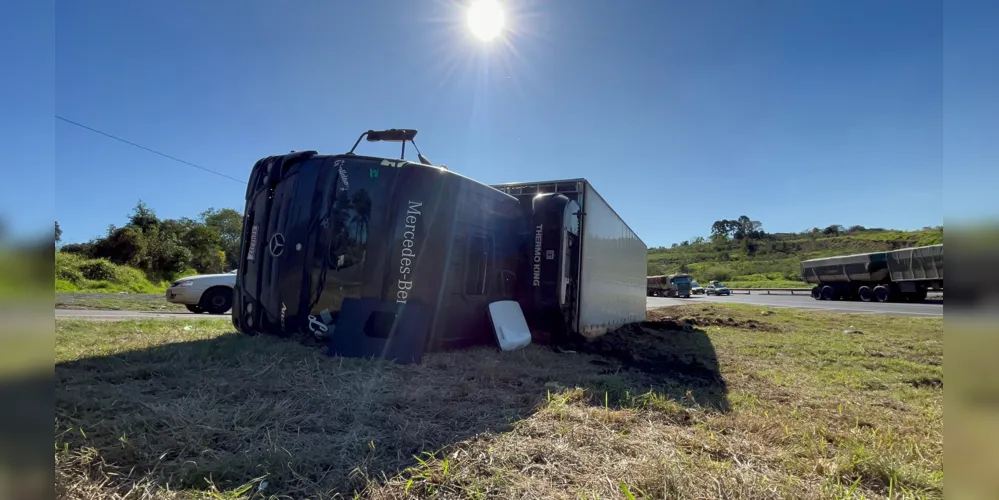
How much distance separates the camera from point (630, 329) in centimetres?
1029

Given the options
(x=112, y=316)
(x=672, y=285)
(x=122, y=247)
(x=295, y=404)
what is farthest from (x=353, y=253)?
(x=672, y=285)

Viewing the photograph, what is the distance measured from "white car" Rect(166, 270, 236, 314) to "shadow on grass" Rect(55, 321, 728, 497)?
670 centimetres

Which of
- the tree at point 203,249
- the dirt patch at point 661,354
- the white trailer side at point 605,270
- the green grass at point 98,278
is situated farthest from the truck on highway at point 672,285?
the green grass at point 98,278

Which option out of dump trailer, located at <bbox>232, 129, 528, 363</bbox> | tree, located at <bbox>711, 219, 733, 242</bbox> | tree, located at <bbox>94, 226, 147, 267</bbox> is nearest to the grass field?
dump trailer, located at <bbox>232, 129, 528, 363</bbox>

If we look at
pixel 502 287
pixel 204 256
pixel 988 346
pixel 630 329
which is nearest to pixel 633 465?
pixel 988 346

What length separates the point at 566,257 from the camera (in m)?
6.21

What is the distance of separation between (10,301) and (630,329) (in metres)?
10.4

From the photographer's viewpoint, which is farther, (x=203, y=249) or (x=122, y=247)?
(x=203, y=249)

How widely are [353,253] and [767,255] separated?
9560cm

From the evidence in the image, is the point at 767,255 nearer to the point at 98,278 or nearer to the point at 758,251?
the point at 758,251

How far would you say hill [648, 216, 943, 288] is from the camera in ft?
210

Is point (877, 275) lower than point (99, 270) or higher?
lower

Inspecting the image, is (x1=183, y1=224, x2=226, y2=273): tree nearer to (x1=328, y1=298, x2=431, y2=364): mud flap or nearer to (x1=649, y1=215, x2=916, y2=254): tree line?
(x1=328, y1=298, x2=431, y2=364): mud flap

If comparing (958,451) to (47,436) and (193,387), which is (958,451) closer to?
(47,436)
